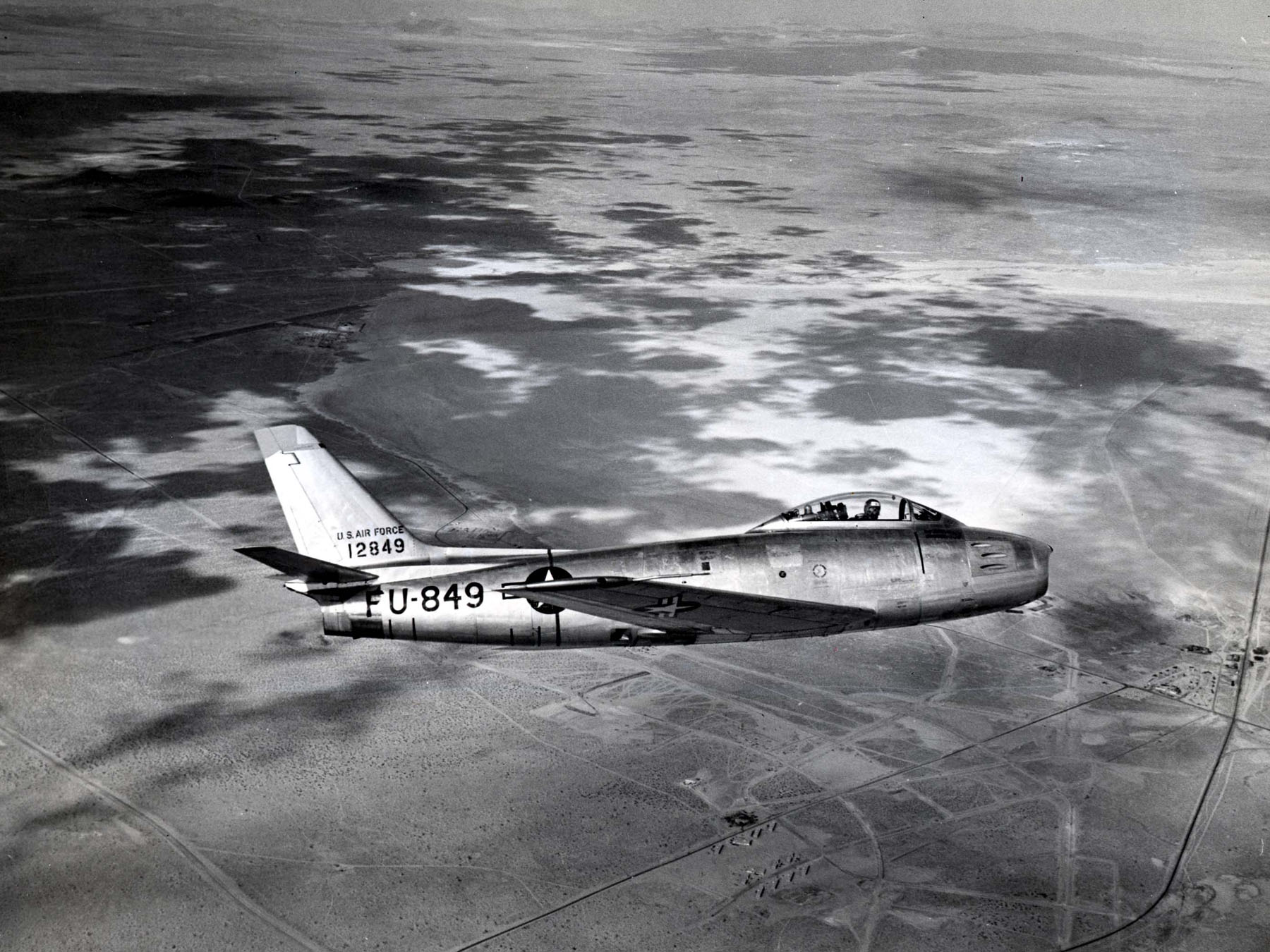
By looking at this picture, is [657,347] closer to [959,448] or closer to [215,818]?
[959,448]

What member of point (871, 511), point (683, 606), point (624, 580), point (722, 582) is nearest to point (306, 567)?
point (624, 580)

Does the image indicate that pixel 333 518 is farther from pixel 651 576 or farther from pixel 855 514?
pixel 855 514

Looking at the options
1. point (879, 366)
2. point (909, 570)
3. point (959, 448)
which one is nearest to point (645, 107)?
point (879, 366)

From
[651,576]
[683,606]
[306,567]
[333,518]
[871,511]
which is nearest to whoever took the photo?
[306,567]

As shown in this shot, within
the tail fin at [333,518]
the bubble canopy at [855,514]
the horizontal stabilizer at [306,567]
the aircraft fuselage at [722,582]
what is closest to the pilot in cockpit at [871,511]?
the bubble canopy at [855,514]

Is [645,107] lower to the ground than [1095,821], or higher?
higher

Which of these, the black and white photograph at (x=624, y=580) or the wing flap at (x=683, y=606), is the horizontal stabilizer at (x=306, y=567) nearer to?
the black and white photograph at (x=624, y=580)
